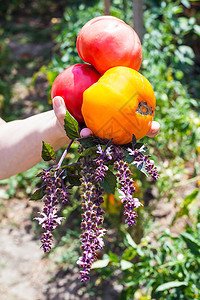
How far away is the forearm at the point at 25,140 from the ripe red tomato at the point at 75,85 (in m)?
0.15

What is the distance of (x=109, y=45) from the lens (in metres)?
0.91

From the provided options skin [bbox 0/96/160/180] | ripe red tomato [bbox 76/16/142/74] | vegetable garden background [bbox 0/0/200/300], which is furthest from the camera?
vegetable garden background [bbox 0/0/200/300]

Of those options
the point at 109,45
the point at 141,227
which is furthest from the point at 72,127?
the point at 141,227

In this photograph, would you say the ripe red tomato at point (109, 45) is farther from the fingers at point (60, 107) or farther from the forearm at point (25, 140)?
the forearm at point (25, 140)

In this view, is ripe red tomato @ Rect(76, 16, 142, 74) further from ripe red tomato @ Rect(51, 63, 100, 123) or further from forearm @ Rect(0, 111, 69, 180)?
forearm @ Rect(0, 111, 69, 180)

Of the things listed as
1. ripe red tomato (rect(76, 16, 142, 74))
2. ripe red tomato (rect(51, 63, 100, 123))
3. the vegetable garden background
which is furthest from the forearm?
the vegetable garden background

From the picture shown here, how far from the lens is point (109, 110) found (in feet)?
2.61

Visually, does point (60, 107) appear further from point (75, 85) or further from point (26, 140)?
point (26, 140)

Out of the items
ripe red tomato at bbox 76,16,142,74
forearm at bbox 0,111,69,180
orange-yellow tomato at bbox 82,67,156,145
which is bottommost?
forearm at bbox 0,111,69,180

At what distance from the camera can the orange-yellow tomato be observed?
79 centimetres

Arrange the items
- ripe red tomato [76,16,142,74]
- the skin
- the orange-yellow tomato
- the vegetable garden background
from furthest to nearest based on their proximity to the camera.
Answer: the vegetable garden background, the skin, ripe red tomato [76,16,142,74], the orange-yellow tomato

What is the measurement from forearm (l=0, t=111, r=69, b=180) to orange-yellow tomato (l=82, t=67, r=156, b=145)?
303mm

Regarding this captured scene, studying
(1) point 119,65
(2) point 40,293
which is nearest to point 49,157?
(1) point 119,65

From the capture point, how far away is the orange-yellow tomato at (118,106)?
0.79 m
